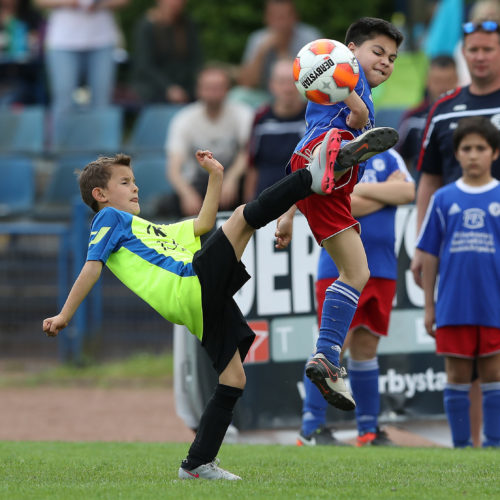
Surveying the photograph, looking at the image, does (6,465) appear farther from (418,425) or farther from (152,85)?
(152,85)

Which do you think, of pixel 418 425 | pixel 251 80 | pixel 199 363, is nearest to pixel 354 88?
pixel 199 363

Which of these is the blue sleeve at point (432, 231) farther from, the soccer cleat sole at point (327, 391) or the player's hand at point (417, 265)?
the soccer cleat sole at point (327, 391)

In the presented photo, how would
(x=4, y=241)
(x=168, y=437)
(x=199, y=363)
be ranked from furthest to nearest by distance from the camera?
(x=4, y=241) → (x=168, y=437) → (x=199, y=363)

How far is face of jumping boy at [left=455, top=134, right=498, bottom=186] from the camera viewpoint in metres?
6.71

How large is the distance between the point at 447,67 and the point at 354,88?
4015 millimetres

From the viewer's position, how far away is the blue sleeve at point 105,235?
16.4ft

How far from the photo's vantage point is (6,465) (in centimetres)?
561

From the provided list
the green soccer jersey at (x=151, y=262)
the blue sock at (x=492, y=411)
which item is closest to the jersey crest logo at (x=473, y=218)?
the blue sock at (x=492, y=411)

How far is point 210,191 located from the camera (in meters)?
5.21

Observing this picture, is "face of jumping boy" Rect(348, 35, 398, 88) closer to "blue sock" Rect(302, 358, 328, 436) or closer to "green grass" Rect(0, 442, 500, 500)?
"green grass" Rect(0, 442, 500, 500)

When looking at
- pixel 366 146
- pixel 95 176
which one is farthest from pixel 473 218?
pixel 95 176

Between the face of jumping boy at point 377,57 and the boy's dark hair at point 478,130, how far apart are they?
145 centimetres

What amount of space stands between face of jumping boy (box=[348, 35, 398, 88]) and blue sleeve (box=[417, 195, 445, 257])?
1.69 meters

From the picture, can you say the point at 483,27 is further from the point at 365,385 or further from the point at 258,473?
the point at 258,473
